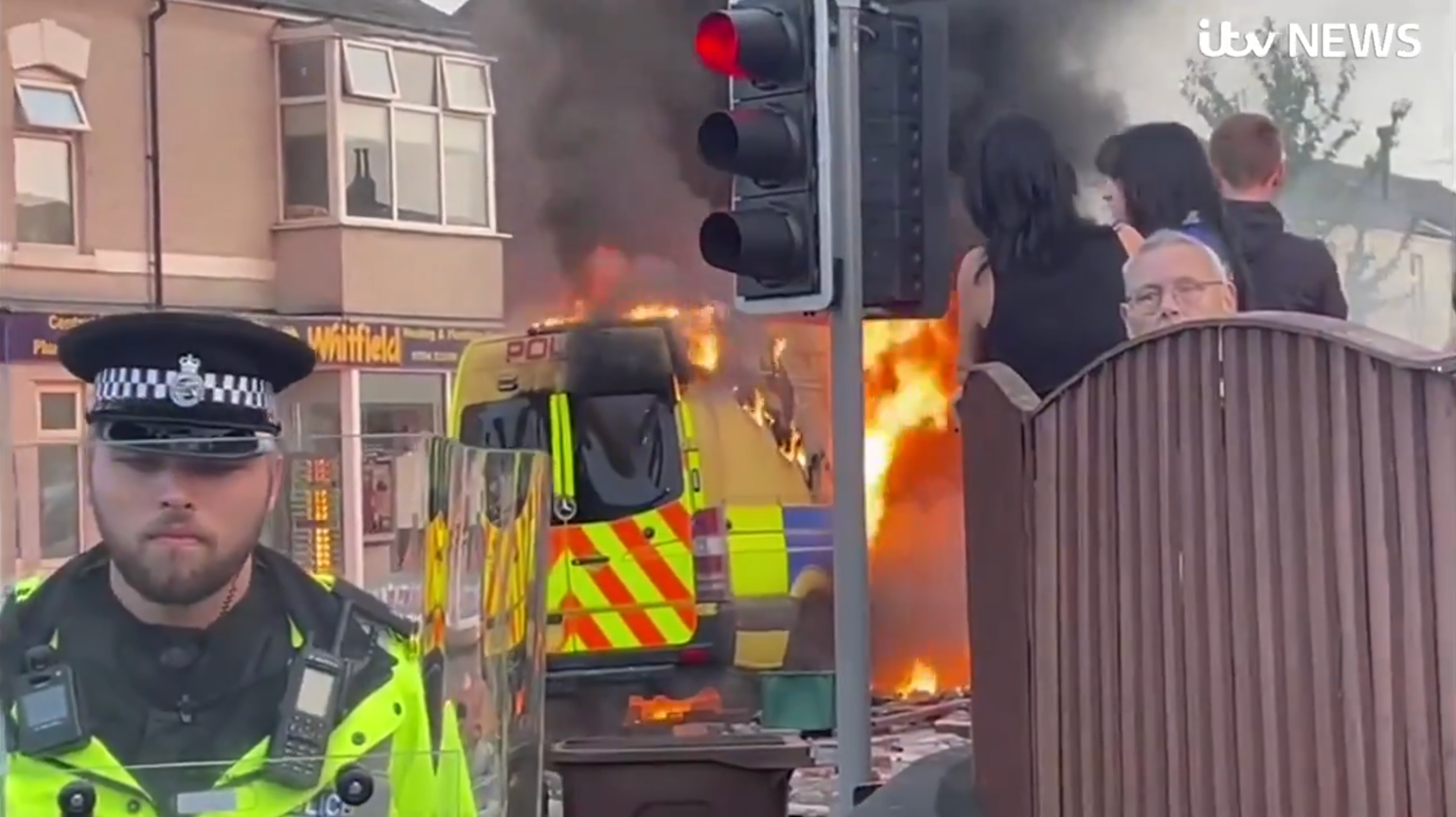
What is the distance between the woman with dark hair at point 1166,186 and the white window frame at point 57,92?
235 cm

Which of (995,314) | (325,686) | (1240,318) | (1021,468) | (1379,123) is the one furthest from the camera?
(995,314)

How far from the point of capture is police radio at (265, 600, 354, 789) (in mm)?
2152

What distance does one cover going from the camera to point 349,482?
2191 mm

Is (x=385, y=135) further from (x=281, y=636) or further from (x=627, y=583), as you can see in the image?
(x=281, y=636)

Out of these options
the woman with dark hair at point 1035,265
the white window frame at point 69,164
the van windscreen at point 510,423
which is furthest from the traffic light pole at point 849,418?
A: the white window frame at point 69,164

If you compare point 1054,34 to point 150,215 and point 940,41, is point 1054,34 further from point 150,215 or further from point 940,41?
point 150,215

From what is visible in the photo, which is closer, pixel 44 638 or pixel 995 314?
pixel 44 638

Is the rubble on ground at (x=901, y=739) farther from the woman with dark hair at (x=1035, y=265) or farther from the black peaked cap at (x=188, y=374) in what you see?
the black peaked cap at (x=188, y=374)

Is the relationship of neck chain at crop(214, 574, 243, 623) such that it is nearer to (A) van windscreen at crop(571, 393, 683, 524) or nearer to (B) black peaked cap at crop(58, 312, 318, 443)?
(B) black peaked cap at crop(58, 312, 318, 443)

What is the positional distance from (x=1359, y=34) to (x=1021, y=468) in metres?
1.55

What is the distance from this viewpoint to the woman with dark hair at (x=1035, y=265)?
4.68 metres

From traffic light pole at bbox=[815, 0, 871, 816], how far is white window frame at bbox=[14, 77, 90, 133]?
1711 mm

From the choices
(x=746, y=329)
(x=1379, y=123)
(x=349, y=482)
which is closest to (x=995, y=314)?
(x=746, y=329)

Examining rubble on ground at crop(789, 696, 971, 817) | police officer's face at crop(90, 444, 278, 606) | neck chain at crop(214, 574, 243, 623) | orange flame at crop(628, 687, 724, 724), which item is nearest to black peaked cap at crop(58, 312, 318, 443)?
police officer's face at crop(90, 444, 278, 606)
